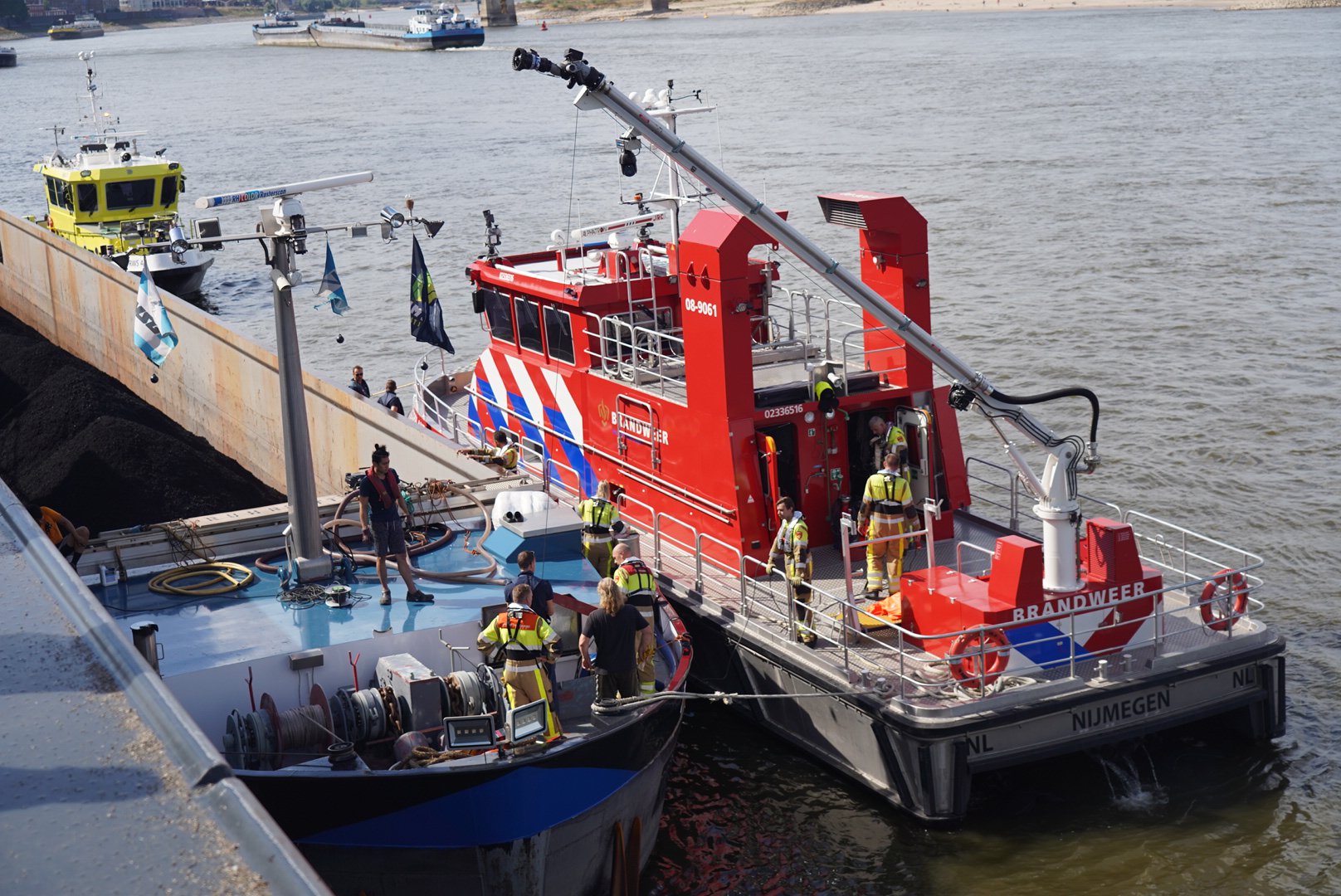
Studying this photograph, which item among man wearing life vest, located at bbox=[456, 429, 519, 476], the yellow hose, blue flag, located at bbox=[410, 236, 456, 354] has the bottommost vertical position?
the yellow hose

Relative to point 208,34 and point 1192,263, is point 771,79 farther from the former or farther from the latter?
point 208,34

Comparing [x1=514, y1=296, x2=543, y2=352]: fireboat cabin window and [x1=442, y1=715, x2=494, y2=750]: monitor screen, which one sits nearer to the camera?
[x1=442, y1=715, x2=494, y2=750]: monitor screen

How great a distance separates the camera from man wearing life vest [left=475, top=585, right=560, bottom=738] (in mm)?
10133

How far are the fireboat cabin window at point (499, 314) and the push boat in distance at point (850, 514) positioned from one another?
6 cm

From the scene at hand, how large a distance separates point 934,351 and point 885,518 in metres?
1.67

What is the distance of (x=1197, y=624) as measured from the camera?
12172 mm

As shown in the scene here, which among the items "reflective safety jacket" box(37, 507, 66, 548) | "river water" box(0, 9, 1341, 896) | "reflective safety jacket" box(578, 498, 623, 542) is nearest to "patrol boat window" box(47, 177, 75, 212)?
"river water" box(0, 9, 1341, 896)

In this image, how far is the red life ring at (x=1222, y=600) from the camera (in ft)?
38.8

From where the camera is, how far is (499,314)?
17844 millimetres

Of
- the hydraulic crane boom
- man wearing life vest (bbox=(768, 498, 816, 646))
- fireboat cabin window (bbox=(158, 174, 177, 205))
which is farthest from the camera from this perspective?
fireboat cabin window (bbox=(158, 174, 177, 205))

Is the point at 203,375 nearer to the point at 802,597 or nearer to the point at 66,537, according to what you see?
the point at 66,537

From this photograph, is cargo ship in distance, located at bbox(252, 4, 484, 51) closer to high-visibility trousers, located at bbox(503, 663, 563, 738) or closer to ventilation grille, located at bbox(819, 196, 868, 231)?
ventilation grille, located at bbox(819, 196, 868, 231)

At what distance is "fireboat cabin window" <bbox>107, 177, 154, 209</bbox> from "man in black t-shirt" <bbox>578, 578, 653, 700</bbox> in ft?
97.9

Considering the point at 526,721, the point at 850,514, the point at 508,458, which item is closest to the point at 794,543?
the point at 850,514
